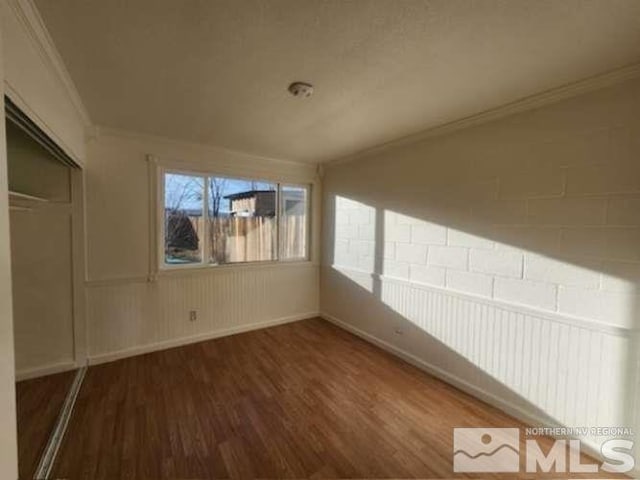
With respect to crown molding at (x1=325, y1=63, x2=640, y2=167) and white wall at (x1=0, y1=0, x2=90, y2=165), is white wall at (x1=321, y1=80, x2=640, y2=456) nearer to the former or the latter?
crown molding at (x1=325, y1=63, x2=640, y2=167)

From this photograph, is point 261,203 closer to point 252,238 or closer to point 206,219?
point 252,238

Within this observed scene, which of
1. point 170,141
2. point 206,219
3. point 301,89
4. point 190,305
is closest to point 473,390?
point 301,89

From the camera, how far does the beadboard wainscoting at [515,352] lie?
5.91 feet

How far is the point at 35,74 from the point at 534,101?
2.98 metres

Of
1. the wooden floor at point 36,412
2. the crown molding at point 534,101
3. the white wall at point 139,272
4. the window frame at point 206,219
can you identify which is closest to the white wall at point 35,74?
the white wall at point 139,272

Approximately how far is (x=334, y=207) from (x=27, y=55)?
3.20 m

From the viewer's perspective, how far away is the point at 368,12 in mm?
1289

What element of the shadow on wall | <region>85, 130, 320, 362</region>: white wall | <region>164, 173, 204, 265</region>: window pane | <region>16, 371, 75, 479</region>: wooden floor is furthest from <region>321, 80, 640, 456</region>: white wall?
<region>16, 371, 75, 479</region>: wooden floor

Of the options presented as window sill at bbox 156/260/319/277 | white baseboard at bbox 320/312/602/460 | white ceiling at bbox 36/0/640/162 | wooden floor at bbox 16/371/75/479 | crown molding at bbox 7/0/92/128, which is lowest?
wooden floor at bbox 16/371/75/479

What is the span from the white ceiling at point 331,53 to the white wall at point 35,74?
60 millimetres

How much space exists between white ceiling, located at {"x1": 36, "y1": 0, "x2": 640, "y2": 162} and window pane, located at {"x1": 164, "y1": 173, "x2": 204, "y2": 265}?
937 mm

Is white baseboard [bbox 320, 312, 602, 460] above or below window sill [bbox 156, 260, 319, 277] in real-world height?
below

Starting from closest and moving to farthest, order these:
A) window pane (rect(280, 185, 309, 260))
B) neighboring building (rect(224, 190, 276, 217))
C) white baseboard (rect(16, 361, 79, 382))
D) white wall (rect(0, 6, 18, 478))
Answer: white wall (rect(0, 6, 18, 478)) → white baseboard (rect(16, 361, 79, 382)) → neighboring building (rect(224, 190, 276, 217)) → window pane (rect(280, 185, 309, 260))

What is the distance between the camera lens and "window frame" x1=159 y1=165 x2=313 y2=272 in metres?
3.17
